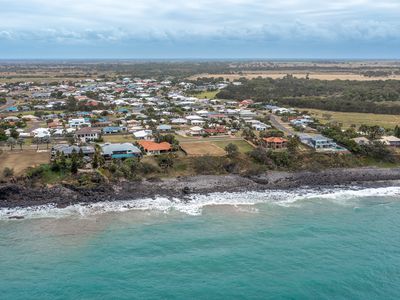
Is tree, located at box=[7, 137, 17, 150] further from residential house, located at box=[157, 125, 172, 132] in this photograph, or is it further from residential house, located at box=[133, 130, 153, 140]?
residential house, located at box=[157, 125, 172, 132]

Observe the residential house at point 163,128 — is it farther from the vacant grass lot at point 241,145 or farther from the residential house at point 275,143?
the residential house at point 275,143

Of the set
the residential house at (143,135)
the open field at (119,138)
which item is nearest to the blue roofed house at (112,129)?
the open field at (119,138)

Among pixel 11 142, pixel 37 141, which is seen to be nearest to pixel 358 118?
pixel 37 141

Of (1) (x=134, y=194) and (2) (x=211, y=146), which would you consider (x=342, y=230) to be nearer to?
(1) (x=134, y=194)

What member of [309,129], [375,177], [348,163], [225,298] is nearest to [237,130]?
[309,129]

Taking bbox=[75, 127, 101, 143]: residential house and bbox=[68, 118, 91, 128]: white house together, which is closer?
bbox=[75, 127, 101, 143]: residential house

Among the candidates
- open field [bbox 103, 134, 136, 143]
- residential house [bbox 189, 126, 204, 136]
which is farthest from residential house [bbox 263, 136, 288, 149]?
open field [bbox 103, 134, 136, 143]
